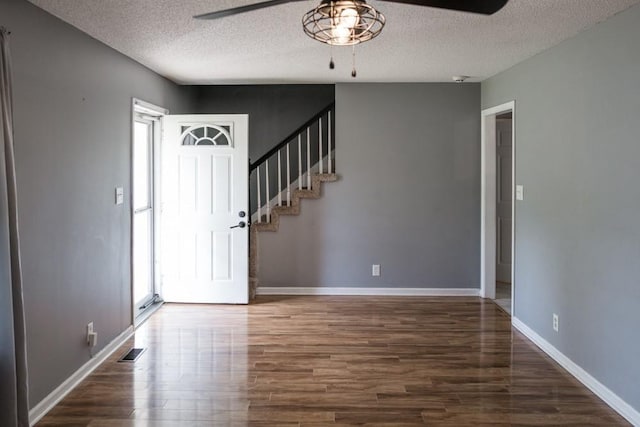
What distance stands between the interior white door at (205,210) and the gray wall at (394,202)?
0.62 metres

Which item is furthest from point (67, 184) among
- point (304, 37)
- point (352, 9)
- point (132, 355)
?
point (352, 9)

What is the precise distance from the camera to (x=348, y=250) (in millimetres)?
6426

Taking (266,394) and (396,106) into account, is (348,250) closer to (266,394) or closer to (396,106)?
(396,106)

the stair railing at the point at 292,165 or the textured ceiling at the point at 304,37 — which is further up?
the textured ceiling at the point at 304,37

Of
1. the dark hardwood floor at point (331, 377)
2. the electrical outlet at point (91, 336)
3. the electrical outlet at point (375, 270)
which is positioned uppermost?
the electrical outlet at point (375, 270)

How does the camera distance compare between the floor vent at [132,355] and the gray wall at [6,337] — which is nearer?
the gray wall at [6,337]

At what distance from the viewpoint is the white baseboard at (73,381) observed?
3.22 m

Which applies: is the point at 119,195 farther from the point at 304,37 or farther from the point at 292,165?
the point at 292,165

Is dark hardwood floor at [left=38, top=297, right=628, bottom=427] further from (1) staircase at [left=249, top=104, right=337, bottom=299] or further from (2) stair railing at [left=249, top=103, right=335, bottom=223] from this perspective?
(2) stair railing at [left=249, top=103, right=335, bottom=223]

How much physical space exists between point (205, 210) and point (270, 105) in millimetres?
1935

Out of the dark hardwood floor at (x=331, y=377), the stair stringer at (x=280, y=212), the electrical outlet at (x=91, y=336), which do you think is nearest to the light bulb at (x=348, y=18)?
the dark hardwood floor at (x=331, y=377)

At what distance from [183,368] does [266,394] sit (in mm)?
807

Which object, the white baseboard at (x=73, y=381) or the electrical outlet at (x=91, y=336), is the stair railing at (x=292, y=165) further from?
the electrical outlet at (x=91, y=336)

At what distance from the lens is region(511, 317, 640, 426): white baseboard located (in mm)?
3225
